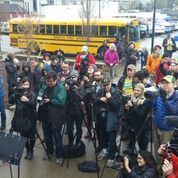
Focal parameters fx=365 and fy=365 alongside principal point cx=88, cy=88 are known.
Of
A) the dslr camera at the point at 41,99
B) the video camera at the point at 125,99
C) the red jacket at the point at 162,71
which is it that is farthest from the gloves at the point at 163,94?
the red jacket at the point at 162,71

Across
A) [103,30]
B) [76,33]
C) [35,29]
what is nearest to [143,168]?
[103,30]

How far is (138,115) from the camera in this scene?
663 centimetres

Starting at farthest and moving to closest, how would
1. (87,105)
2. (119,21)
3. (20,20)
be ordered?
(20,20)
(119,21)
(87,105)

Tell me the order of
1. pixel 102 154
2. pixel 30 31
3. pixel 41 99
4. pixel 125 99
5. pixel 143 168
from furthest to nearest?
1. pixel 30 31
2. pixel 102 154
3. pixel 41 99
4. pixel 125 99
5. pixel 143 168

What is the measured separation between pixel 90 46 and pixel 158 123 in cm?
1631

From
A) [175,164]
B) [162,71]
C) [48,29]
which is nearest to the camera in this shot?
[175,164]

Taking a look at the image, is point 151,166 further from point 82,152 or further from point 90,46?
point 90,46

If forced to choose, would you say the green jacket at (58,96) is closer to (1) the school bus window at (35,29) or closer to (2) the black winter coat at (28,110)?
(2) the black winter coat at (28,110)

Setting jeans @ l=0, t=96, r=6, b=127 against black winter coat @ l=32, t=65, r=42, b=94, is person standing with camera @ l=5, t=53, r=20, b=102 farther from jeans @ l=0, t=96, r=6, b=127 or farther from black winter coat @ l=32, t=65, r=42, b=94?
jeans @ l=0, t=96, r=6, b=127

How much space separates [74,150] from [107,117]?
1.09 metres

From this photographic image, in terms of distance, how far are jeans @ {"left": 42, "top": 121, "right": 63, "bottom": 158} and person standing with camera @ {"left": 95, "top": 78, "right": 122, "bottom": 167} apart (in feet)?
2.70

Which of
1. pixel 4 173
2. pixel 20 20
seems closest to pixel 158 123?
pixel 4 173

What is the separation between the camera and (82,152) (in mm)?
7680

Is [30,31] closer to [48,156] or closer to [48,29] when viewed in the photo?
[48,29]
